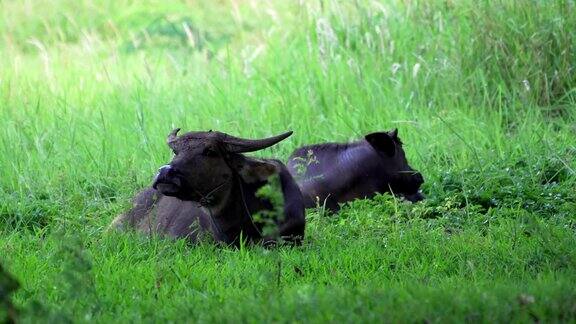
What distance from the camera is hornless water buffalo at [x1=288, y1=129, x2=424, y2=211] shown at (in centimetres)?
959

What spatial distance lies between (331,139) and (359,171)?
5.29ft

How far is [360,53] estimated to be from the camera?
12.6 metres

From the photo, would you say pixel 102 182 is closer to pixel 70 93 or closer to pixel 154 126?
pixel 154 126

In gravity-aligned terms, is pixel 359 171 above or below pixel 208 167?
below

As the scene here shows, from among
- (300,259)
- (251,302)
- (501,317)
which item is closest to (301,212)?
(300,259)

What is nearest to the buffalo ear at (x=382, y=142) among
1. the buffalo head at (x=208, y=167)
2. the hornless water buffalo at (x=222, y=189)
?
the hornless water buffalo at (x=222, y=189)

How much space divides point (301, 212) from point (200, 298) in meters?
1.99

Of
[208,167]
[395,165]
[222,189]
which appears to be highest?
[208,167]

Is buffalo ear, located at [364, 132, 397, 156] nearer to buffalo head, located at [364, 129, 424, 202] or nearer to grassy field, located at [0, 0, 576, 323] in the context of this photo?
buffalo head, located at [364, 129, 424, 202]

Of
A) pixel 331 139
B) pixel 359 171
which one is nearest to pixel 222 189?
pixel 359 171

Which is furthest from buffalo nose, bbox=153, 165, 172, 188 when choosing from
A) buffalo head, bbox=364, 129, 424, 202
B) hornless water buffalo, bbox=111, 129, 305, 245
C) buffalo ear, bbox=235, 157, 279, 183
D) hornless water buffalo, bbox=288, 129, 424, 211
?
buffalo head, bbox=364, 129, 424, 202

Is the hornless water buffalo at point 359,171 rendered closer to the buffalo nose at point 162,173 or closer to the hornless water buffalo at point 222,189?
the hornless water buffalo at point 222,189

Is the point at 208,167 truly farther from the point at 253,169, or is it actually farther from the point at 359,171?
the point at 359,171

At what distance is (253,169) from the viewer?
26.6 feet
